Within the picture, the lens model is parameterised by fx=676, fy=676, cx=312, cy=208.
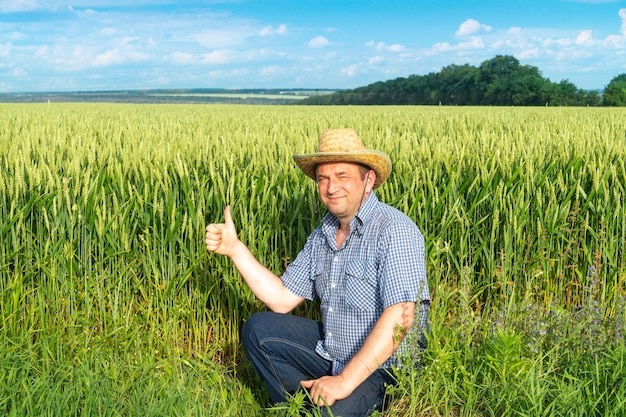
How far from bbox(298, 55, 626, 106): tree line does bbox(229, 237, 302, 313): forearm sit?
4563 cm

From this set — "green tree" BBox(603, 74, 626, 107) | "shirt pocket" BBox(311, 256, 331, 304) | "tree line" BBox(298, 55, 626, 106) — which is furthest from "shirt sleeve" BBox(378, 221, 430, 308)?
"tree line" BBox(298, 55, 626, 106)

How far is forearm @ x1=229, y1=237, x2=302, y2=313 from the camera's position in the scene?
2.99 m

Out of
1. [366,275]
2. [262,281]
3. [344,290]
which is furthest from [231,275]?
[366,275]

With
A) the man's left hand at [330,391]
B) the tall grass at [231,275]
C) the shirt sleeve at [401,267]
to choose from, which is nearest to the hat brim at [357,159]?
the shirt sleeve at [401,267]

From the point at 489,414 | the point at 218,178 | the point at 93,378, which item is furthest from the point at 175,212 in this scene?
the point at 489,414

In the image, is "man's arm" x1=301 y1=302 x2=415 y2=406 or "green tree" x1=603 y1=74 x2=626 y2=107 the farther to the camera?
"green tree" x1=603 y1=74 x2=626 y2=107

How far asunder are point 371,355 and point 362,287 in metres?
0.32

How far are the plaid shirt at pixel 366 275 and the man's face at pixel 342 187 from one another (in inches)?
1.7

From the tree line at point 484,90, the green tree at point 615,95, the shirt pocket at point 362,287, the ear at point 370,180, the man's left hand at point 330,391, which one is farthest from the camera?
the tree line at point 484,90

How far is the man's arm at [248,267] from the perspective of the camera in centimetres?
292

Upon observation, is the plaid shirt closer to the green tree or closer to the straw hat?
the straw hat

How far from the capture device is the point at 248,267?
3016mm

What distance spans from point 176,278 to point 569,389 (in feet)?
6.25

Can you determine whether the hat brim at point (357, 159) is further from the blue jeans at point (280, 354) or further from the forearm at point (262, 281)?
the blue jeans at point (280, 354)
